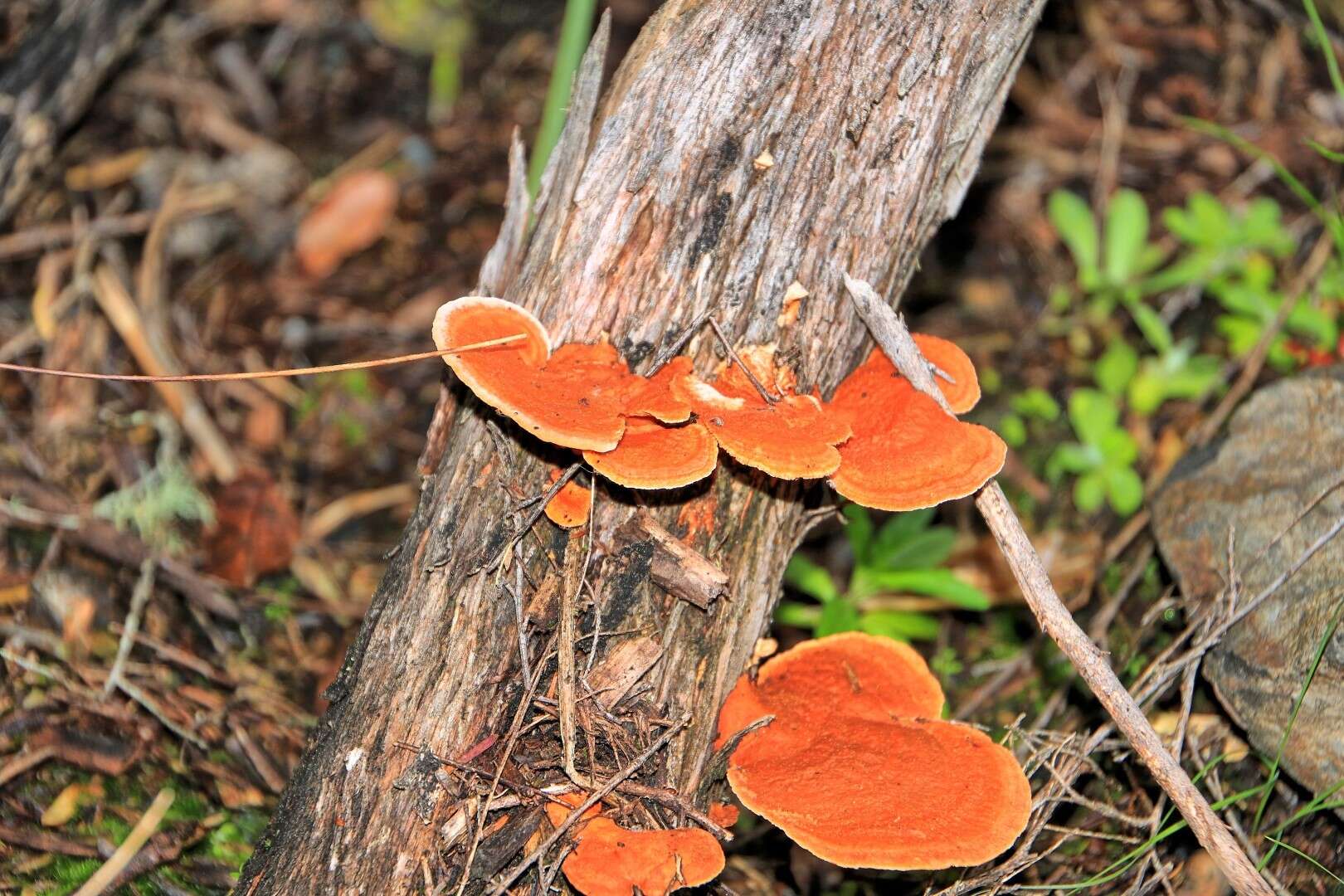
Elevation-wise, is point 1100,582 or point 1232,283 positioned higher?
point 1232,283

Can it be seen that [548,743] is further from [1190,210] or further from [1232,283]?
[1190,210]

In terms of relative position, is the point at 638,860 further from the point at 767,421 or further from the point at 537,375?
the point at 537,375

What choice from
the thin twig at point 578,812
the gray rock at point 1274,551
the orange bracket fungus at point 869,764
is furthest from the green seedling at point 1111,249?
the thin twig at point 578,812

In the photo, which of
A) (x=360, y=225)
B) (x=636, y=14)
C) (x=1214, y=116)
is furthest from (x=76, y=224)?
(x=1214, y=116)

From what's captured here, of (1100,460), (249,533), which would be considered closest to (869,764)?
(1100,460)

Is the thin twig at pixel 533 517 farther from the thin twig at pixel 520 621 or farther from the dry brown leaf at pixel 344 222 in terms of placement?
the dry brown leaf at pixel 344 222

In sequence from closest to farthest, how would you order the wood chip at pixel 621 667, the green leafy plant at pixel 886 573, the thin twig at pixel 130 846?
the wood chip at pixel 621 667 → the thin twig at pixel 130 846 → the green leafy plant at pixel 886 573
